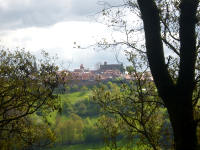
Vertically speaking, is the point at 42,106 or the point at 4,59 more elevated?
the point at 4,59

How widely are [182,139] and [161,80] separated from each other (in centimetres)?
93

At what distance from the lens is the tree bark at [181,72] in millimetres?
3668

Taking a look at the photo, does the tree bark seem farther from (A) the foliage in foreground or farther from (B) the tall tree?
(A) the foliage in foreground

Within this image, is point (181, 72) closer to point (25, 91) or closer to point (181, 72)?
point (181, 72)

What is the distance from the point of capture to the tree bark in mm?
3668

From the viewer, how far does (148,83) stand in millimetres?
10148

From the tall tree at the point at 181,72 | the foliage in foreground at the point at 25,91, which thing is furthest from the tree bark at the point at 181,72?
the foliage in foreground at the point at 25,91

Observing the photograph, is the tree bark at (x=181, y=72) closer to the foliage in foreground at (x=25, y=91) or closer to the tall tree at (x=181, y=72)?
the tall tree at (x=181, y=72)

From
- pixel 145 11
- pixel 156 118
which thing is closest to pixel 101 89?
pixel 156 118

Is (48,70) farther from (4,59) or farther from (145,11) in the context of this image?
(145,11)

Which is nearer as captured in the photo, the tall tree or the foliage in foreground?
the tall tree

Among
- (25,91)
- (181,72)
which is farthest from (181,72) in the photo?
(25,91)

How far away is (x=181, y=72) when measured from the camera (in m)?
3.84

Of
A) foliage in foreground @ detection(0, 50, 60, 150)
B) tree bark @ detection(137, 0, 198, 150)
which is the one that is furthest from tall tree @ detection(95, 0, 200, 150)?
foliage in foreground @ detection(0, 50, 60, 150)
